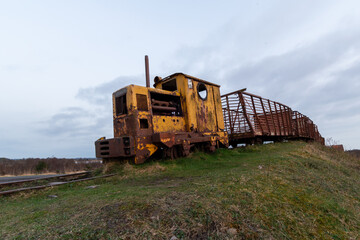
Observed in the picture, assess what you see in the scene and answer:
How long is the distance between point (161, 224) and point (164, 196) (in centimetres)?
84

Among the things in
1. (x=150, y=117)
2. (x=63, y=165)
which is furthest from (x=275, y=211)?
(x=63, y=165)

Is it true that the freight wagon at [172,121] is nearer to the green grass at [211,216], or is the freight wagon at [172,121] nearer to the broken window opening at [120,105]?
the broken window opening at [120,105]

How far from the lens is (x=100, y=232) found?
2.08m

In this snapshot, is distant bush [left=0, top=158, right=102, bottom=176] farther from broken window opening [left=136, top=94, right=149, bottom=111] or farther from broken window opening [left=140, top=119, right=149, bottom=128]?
broken window opening [left=136, top=94, right=149, bottom=111]

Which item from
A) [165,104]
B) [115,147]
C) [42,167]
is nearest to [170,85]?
[165,104]

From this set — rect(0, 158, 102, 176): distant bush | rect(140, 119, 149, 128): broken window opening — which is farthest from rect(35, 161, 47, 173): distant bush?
rect(140, 119, 149, 128): broken window opening

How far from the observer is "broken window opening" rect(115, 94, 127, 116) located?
6.94 meters

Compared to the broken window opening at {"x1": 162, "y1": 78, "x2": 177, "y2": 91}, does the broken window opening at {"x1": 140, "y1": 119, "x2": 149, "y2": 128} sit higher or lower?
lower

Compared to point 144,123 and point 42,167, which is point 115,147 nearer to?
point 144,123

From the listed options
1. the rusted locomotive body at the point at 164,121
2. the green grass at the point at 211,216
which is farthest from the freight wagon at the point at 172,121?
the green grass at the point at 211,216

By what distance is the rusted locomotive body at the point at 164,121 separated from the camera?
6.36 metres

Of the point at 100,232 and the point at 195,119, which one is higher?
the point at 195,119

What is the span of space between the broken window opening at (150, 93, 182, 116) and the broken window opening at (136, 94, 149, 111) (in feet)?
1.11

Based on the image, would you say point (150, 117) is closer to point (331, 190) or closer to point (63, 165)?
point (331, 190)
